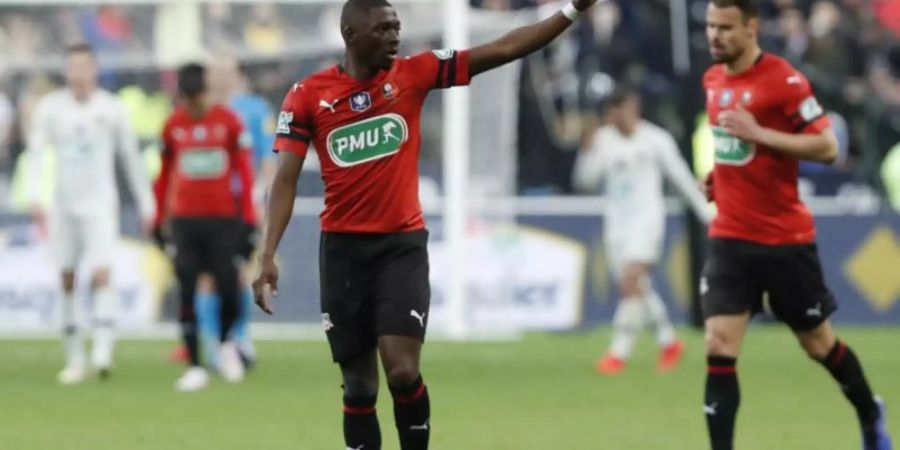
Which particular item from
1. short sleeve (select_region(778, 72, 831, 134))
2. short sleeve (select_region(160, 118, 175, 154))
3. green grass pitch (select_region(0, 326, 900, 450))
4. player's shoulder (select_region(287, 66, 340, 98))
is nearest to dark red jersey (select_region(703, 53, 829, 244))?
short sleeve (select_region(778, 72, 831, 134))

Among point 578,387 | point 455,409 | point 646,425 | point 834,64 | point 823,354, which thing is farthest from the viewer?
point 834,64

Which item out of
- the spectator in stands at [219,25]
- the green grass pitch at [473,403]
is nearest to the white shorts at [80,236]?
the green grass pitch at [473,403]

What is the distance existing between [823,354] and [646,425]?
7.04 feet

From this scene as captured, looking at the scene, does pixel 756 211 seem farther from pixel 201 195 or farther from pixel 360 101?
pixel 201 195

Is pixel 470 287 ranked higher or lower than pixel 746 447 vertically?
lower

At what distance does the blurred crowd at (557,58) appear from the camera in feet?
62.6

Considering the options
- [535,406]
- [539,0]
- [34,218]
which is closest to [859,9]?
[539,0]

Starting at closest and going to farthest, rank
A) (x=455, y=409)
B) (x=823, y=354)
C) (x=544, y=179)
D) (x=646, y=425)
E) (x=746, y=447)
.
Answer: (x=823, y=354) → (x=746, y=447) → (x=646, y=425) → (x=455, y=409) → (x=544, y=179)

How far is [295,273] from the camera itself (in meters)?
19.6

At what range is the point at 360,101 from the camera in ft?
28.3

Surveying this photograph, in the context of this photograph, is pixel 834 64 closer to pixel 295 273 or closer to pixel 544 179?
pixel 544 179

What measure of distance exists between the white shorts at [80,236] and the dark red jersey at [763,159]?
7.01m

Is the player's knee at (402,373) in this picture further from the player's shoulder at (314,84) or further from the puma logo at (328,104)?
the player's shoulder at (314,84)

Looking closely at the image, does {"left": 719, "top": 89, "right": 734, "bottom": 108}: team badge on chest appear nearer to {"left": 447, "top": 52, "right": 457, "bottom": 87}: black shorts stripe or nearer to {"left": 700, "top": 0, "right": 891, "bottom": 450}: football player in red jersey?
{"left": 700, "top": 0, "right": 891, "bottom": 450}: football player in red jersey
